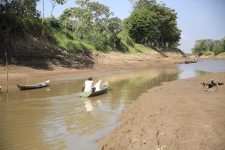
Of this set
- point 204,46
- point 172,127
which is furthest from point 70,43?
point 204,46

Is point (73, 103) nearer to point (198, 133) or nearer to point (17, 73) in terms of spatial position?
point (198, 133)

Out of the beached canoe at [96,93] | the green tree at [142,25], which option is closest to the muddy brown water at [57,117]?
the beached canoe at [96,93]

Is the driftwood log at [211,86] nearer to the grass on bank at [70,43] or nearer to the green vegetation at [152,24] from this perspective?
the grass on bank at [70,43]

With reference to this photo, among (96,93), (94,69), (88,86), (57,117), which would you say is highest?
(88,86)

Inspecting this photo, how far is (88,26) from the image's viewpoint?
5878cm

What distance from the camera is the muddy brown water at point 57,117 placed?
13.4 metres

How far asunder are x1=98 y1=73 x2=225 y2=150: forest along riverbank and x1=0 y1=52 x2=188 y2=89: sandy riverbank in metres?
16.1

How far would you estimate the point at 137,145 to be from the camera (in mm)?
11844

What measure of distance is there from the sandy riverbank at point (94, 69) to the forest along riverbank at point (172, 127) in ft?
53.0

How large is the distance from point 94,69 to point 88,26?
14.1m

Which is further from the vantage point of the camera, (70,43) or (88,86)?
(70,43)

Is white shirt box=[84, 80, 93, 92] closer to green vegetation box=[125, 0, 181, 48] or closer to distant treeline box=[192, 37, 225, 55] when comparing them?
green vegetation box=[125, 0, 181, 48]

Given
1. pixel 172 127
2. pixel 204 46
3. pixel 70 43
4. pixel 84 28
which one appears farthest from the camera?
pixel 204 46

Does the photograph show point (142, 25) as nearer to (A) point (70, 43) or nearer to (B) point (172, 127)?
(A) point (70, 43)
